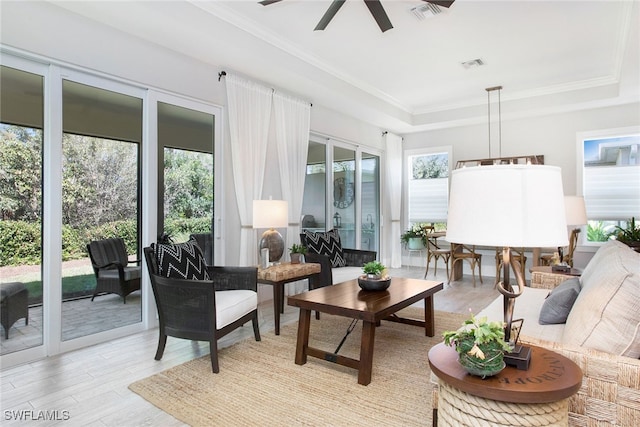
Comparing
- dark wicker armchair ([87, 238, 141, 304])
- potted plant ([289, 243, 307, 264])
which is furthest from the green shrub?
potted plant ([289, 243, 307, 264])

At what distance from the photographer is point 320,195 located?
599cm

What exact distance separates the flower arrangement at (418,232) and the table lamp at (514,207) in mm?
5448

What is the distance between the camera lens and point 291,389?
240 cm

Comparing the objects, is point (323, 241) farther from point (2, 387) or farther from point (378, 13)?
point (2, 387)

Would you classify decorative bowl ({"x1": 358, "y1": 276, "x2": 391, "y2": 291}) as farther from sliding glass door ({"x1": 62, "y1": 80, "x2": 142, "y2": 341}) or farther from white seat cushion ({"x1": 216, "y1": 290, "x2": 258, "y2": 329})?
sliding glass door ({"x1": 62, "y1": 80, "x2": 142, "y2": 341})

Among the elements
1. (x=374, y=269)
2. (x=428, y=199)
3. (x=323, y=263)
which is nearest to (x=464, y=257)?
(x=428, y=199)

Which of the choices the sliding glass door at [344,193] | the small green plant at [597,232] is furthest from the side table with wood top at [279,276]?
the small green plant at [597,232]

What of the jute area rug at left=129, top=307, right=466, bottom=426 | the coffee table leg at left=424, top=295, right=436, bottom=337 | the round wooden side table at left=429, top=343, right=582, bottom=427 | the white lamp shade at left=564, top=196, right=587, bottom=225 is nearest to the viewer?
the round wooden side table at left=429, top=343, right=582, bottom=427

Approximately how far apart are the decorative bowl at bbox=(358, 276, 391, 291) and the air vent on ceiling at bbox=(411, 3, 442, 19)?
2.50 m

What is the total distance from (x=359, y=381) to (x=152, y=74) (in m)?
3.33

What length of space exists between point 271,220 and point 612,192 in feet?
17.9

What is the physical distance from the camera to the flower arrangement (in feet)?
23.0

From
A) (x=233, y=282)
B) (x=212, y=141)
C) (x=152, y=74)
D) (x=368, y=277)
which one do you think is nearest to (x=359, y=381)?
(x=368, y=277)

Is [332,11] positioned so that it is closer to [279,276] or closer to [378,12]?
[378,12]
